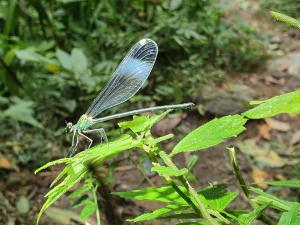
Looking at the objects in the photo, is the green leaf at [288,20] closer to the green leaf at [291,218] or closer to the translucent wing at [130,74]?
the green leaf at [291,218]

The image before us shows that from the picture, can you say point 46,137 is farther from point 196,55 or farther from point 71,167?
point 71,167

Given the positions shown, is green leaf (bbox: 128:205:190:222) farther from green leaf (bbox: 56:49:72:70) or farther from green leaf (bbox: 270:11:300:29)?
green leaf (bbox: 56:49:72:70)

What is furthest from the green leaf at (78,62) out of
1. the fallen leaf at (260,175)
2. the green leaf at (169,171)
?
the green leaf at (169,171)

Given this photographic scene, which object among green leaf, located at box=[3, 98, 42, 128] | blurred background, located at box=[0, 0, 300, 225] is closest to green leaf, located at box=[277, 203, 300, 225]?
blurred background, located at box=[0, 0, 300, 225]

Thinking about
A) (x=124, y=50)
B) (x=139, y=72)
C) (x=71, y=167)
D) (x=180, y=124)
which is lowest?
(x=180, y=124)

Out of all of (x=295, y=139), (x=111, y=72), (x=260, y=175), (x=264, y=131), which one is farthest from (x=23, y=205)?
(x=295, y=139)

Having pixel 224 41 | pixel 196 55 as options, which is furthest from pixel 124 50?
pixel 224 41
